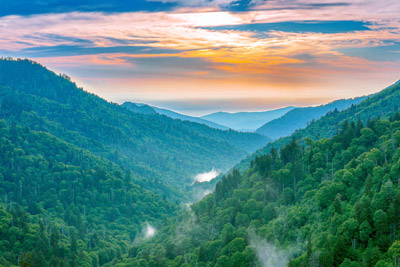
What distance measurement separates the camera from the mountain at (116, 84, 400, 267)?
101 m

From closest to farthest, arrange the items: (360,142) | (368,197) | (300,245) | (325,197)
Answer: (368,197) < (300,245) < (325,197) < (360,142)

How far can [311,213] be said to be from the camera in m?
133

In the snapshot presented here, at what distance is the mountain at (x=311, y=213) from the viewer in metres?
101

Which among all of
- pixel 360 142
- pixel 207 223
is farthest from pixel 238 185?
pixel 360 142

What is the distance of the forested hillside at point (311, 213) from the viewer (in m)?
101

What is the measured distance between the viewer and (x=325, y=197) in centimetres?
13150

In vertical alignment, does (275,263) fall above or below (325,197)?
below

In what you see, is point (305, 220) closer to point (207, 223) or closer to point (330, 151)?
point (330, 151)

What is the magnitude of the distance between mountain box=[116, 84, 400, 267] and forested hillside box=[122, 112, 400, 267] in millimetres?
275

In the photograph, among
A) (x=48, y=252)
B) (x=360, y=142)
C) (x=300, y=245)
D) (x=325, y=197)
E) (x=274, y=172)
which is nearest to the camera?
(x=300, y=245)

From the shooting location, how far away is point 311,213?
133 meters

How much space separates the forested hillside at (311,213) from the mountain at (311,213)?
275 millimetres

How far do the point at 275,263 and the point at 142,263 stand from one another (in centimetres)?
6351

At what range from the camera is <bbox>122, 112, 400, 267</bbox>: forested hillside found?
101 meters
